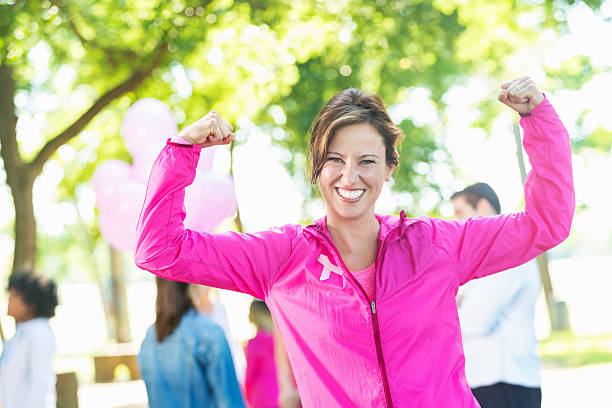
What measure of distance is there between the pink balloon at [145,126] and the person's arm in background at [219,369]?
3.77 m

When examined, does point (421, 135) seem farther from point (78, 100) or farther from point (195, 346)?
point (195, 346)

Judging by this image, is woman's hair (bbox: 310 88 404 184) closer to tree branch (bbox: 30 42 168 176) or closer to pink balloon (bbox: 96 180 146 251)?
pink balloon (bbox: 96 180 146 251)

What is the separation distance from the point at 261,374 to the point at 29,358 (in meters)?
1.87

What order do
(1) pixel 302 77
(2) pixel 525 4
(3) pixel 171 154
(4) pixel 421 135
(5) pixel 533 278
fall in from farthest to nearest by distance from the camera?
1. (4) pixel 421 135
2. (1) pixel 302 77
3. (2) pixel 525 4
4. (5) pixel 533 278
5. (3) pixel 171 154

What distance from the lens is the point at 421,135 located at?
1853cm

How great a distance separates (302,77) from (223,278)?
13.6 m

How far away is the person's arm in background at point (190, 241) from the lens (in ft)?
7.88

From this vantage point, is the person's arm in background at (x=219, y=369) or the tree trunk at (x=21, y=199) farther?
the tree trunk at (x=21, y=199)

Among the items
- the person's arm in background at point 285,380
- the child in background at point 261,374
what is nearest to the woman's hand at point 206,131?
the person's arm in background at point 285,380

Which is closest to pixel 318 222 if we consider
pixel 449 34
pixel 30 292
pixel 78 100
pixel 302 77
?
pixel 30 292

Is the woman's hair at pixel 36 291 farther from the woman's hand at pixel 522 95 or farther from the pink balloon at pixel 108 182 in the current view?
the woman's hand at pixel 522 95

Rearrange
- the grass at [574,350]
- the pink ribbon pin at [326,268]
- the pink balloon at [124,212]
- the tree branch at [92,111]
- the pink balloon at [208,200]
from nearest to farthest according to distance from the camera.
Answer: the pink ribbon pin at [326,268] → the pink balloon at [208,200] → the pink balloon at [124,212] → the tree branch at [92,111] → the grass at [574,350]

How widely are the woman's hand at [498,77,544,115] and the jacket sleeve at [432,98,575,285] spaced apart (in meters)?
0.02

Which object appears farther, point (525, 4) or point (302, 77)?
point (302, 77)
